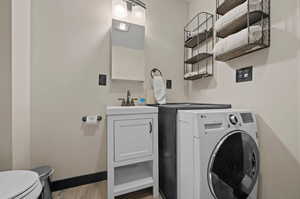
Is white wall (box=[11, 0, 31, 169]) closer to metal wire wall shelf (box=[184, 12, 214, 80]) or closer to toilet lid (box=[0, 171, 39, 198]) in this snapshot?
toilet lid (box=[0, 171, 39, 198])

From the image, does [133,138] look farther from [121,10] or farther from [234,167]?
[121,10]

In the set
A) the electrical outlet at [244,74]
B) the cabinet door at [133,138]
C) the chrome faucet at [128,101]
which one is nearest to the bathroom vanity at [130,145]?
the cabinet door at [133,138]

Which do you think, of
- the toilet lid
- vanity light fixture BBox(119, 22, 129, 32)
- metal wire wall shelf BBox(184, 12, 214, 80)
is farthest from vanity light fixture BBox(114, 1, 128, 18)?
the toilet lid

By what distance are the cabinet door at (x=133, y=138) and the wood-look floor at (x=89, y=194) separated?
1.47 feet

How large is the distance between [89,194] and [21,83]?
1189 millimetres

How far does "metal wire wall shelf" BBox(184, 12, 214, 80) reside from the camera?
1.56 m

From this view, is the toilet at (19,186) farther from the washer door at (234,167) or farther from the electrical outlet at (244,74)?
the electrical outlet at (244,74)

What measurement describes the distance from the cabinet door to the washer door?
1.84 ft

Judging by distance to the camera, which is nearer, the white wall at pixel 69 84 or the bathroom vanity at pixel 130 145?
the bathroom vanity at pixel 130 145

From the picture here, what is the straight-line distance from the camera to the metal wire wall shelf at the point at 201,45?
1.56m

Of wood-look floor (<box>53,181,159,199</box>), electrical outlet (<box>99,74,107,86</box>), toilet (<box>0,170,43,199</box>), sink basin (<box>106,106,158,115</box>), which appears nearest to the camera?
toilet (<box>0,170,43,199</box>)

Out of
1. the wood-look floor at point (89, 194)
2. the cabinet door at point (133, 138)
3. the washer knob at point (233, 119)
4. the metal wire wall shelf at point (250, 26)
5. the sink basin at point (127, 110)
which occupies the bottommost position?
the wood-look floor at point (89, 194)

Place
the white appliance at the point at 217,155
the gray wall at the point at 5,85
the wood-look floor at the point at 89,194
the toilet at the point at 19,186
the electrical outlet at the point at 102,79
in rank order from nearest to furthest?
the toilet at the point at 19,186 → the white appliance at the point at 217,155 → the gray wall at the point at 5,85 → the wood-look floor at the point at 89,194 → the electrical outlet at the point at 102,79

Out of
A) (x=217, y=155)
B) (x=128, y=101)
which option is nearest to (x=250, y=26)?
(x=217, y=155)
